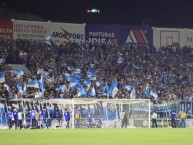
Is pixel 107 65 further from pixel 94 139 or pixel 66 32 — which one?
pixel 94 139

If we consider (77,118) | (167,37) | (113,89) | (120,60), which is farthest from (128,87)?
(167,37)

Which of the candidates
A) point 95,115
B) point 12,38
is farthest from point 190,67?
point 12,38

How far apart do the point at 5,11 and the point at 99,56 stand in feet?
43.9

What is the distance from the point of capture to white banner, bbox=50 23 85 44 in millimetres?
50156

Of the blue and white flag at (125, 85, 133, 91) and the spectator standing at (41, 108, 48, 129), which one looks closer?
the spectator standing at (41, 108, 48, 129)

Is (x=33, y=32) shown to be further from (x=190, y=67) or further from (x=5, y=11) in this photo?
(x=190, y=67)

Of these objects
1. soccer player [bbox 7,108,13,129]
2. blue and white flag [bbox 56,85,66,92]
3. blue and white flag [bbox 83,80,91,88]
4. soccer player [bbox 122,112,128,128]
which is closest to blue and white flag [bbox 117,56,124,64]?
blue and white flag [bbox 83,80,91,88]

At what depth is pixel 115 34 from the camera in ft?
173

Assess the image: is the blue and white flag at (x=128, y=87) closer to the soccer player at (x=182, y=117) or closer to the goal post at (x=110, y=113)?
the goal post at (x=110, y=113)

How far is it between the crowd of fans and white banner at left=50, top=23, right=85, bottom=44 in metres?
0.76

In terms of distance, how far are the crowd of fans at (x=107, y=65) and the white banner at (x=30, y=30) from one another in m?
0.76

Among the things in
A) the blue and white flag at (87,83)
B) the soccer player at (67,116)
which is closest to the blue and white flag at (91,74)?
the blue and white flag at (87,83)

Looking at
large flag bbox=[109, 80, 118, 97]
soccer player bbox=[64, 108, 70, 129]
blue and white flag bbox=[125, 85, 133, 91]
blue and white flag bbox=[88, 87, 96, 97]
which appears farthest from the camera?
blue and white flag bbox=[125, 85, 133, 91]

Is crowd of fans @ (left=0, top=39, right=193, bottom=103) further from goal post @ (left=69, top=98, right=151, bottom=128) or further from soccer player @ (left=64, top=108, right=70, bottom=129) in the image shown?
soccer player @ (left=64, top=108, right=70, bottom=129)
